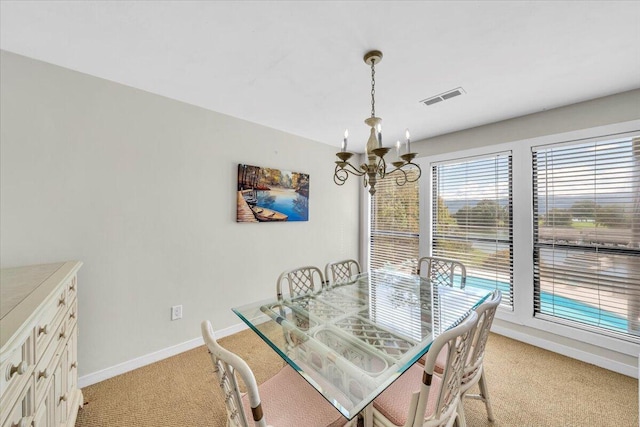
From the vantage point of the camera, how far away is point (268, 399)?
1208 millimetres

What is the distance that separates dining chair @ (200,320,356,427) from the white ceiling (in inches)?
64.2

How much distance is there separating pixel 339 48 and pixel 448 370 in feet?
6.05

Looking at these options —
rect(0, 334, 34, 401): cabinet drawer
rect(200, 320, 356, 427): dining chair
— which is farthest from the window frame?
rect(0, 334, 34, 401): cabinet drawer

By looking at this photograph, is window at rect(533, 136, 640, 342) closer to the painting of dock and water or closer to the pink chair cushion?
the pink chair cushion

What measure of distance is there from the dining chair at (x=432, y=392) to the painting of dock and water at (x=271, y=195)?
2133mm

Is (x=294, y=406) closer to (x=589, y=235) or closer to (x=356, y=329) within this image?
(x=356, y=329)

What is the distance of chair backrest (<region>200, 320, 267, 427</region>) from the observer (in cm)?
77

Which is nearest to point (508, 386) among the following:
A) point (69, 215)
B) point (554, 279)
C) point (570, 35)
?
point (554, 279)

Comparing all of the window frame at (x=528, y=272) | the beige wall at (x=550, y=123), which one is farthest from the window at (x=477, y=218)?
the beige wall at (x=550, y=123)

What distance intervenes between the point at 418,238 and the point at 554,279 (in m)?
1.44

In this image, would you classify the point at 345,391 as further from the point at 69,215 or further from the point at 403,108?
the point at 403,108

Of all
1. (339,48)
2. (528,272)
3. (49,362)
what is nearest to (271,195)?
(339,48)

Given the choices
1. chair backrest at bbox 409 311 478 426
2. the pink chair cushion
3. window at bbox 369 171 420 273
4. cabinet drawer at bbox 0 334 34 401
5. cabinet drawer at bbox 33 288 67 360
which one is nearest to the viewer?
cabinet drawer at bbox 0 334 34 401

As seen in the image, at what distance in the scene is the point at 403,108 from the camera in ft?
8.18
